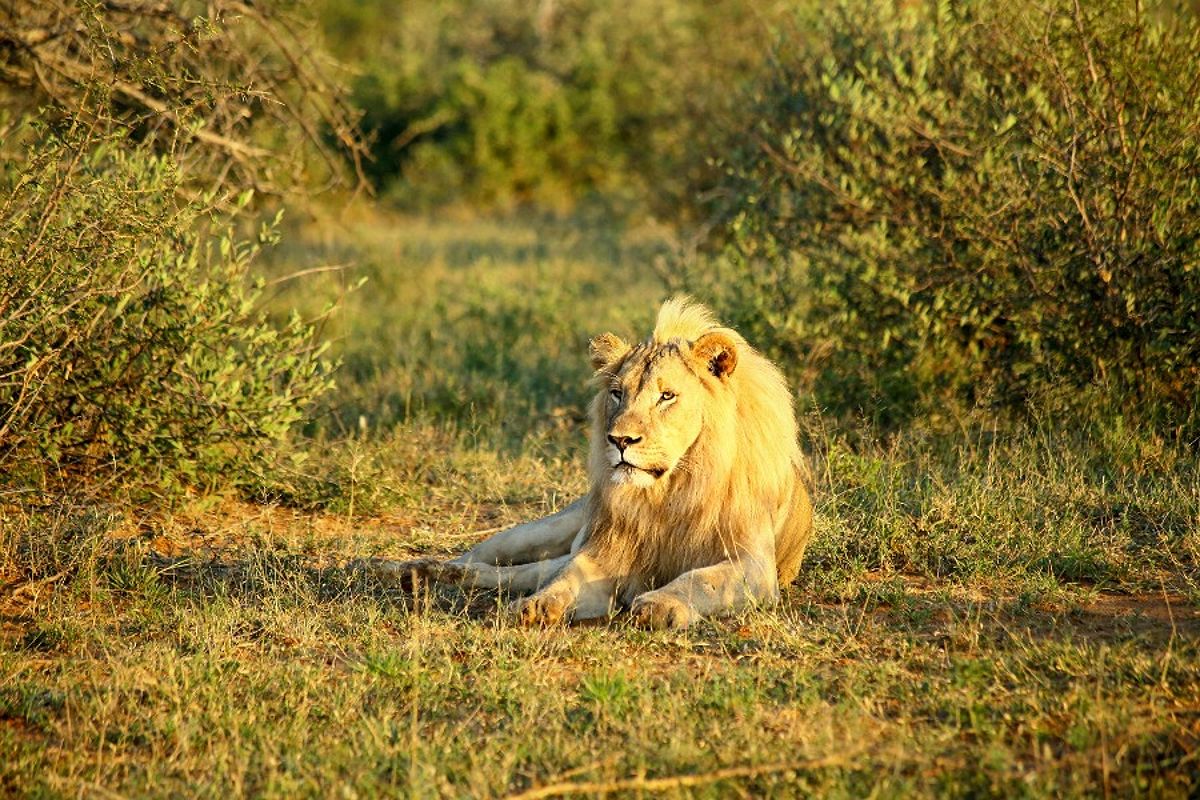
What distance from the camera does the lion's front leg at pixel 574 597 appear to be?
557cm

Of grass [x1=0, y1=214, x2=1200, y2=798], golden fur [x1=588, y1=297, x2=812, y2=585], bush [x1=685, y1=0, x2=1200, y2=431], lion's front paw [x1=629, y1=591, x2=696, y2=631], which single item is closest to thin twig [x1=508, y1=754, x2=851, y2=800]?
grass [x1=0, y1=214, x2=1200, y2=798]

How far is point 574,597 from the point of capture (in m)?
5.73

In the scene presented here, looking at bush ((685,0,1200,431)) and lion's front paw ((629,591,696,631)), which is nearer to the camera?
lion's front paw ((629,591,696,631))

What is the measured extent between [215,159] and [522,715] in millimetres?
5584

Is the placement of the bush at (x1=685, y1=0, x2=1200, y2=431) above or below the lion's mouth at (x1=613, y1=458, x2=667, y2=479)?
above

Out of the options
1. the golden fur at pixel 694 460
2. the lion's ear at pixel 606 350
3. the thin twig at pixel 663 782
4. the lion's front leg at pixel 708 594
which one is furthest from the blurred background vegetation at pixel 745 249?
the thin twig at pixel 663 782

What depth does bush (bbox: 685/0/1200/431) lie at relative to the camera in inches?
303

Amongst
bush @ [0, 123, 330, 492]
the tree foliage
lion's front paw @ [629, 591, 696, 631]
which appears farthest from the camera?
the tree foliage

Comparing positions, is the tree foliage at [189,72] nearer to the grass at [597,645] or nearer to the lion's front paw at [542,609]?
the grass at [597,645]

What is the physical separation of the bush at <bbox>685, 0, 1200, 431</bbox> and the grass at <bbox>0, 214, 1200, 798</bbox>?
49cm

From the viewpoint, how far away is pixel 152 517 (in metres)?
7.20

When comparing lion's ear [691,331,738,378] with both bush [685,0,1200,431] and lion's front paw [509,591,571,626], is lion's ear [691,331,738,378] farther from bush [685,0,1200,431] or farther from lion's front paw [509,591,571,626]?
bush [685,0,1200,431]

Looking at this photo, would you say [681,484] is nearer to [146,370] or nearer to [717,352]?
[717,352]

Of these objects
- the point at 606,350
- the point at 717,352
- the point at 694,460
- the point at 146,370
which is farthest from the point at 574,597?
the point at 146,370
